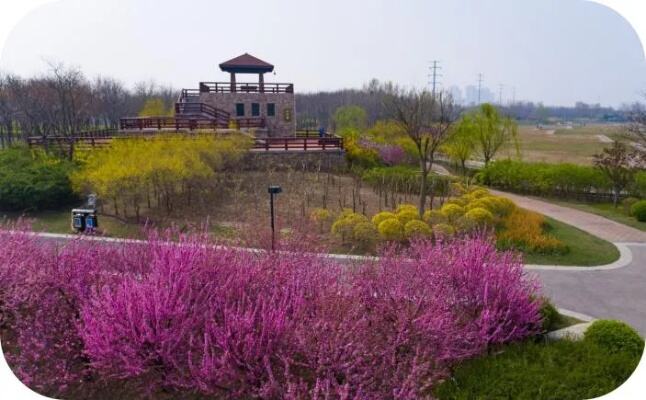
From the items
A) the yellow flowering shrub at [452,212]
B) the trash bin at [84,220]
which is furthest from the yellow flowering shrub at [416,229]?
the trash bin at [84,220]

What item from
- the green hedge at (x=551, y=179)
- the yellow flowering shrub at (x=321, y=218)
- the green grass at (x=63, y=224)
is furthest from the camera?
the green hedge at (x=551, y=179)

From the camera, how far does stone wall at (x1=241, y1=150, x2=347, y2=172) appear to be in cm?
1870

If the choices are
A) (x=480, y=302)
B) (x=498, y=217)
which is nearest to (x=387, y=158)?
(x=498, y=217)

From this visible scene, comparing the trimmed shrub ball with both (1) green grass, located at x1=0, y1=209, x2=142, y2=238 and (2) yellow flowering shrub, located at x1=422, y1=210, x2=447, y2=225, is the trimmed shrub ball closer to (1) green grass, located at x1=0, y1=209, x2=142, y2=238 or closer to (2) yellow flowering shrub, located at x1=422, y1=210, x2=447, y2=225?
(2) yellow flowering shrub, located at x1=422, y1=210, x2=447, y2=225

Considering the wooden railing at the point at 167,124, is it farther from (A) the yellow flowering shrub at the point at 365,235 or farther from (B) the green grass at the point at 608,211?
(B) the green grass at the point at 608,211

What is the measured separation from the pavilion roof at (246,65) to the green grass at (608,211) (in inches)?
727

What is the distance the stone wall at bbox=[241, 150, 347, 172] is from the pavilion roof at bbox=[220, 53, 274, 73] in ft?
37.1

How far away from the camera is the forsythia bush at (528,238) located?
10633mm

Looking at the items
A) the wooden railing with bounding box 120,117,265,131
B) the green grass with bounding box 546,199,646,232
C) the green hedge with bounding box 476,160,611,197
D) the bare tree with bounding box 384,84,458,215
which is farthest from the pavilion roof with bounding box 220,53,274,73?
the green grass with bounding box 546,199,646,232

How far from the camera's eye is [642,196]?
16453mm

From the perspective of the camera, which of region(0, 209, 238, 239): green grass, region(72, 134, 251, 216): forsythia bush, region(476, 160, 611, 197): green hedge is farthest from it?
region(476, 160, 611, 197): green hedge

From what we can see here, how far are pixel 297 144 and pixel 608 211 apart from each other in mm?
12078

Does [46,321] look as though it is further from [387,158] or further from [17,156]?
[387,158]

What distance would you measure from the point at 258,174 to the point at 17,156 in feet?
27.6
